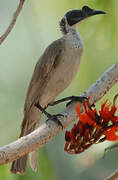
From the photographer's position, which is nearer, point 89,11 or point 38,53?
point 89,11

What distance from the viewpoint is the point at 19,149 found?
3086 mm

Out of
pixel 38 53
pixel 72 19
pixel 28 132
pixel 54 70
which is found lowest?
pixel 28 132

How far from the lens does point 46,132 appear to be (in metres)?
3.32

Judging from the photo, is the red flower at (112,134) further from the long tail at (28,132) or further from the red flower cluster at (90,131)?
the long tail at (28,132)

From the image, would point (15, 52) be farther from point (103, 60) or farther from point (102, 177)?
point (102, 177)

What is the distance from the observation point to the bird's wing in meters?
4.49

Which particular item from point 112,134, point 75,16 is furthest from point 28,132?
point 112,134

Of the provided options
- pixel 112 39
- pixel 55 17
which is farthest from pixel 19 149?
pixel 55 17

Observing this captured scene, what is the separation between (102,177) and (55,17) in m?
2.16

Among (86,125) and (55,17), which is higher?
(55,17)

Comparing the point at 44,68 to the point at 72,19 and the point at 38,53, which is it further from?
the point at 38,53

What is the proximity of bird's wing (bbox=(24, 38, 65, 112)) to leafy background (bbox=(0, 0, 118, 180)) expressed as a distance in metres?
0.64

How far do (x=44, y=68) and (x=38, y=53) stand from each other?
1.66 metres

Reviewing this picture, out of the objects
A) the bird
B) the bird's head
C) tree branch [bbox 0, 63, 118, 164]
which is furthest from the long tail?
the bird's head
